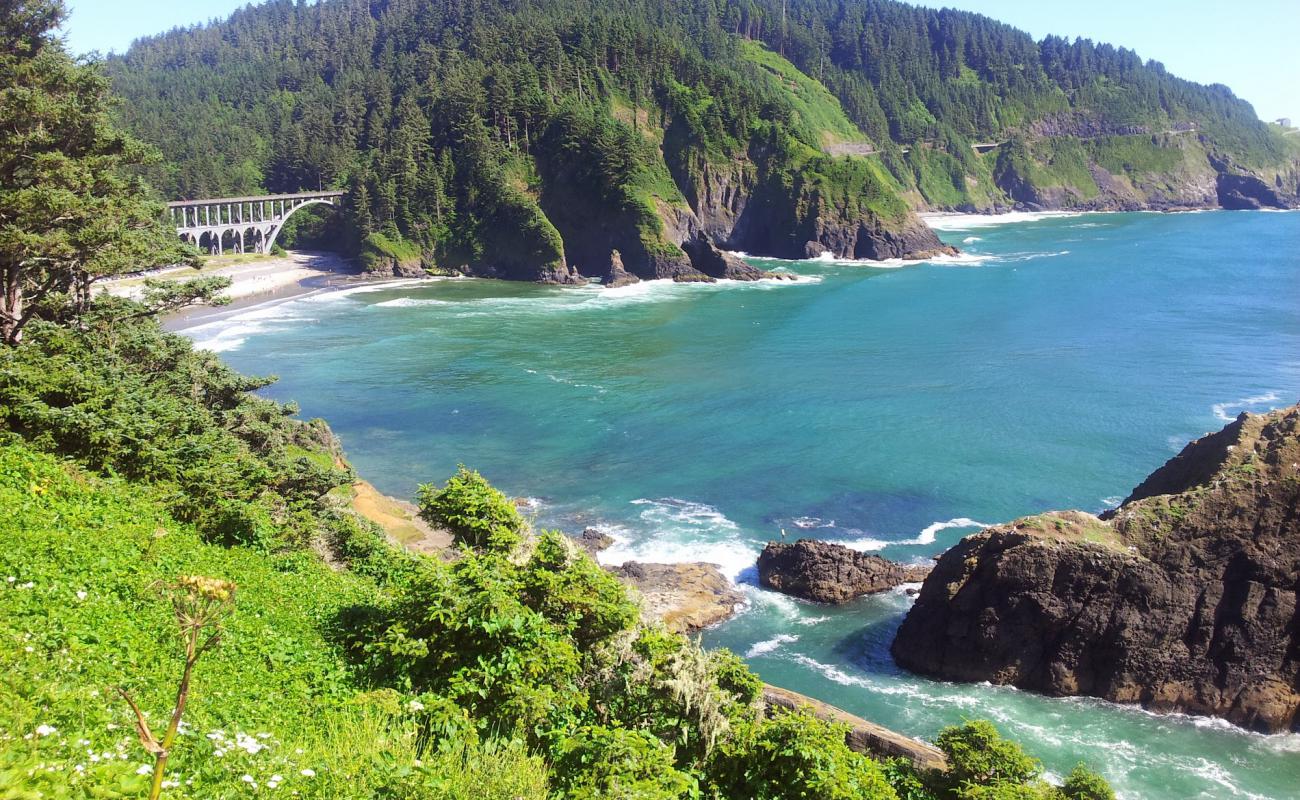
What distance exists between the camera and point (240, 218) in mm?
126000

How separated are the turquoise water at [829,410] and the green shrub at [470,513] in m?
15.7

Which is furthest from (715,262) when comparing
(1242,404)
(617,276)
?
(1242,404)

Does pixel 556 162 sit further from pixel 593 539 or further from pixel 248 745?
pixel 248 745

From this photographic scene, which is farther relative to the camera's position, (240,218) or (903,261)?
(903,261)

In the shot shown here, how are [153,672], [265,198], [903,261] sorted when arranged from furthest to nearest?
1. [903,261]
2. [265,198]
3. [153,672]

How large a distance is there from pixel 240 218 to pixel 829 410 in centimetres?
9966

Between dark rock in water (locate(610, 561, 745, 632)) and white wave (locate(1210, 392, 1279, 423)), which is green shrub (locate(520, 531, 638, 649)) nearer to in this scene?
dark rock in water (locate(610, 561, 745, 632))

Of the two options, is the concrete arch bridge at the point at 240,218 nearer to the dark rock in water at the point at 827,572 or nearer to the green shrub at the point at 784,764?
the dark rock in water at the point at 827,572

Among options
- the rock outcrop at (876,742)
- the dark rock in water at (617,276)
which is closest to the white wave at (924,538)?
the rock outcrop at (876,742)

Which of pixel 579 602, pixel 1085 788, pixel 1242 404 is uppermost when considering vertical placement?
pixel 579 602

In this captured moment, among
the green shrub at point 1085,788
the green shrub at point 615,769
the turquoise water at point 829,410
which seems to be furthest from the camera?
the turquoise water at point 829,410

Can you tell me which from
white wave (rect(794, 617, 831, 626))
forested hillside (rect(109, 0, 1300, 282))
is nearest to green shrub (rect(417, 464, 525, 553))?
white wave (rect(794, 617, 831, 626))

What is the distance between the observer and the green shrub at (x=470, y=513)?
19844 millimetres

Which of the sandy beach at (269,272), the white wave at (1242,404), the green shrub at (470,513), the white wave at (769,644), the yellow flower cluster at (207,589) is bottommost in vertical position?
the white wave at (769,644)
